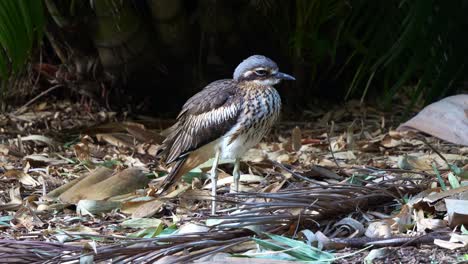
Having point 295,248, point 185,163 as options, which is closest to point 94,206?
point 185,163

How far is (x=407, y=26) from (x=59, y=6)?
2.48 metres

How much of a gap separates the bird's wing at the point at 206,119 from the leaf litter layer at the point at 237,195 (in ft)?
0.76

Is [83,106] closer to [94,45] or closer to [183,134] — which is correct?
[94,45]

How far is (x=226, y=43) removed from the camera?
6434mm

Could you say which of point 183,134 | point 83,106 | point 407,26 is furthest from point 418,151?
point 83,106

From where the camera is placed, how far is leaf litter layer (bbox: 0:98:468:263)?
3025 millimetres

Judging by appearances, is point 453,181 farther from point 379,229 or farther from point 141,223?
point 141,223

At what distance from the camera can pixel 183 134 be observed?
459cm

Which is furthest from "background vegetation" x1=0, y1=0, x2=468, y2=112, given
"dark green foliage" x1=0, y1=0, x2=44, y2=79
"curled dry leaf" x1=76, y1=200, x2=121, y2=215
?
"curled dry leaf" x1=76, y1=200, x2=121, y2=215

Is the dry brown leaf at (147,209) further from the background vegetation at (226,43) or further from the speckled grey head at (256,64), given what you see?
the background vegetation at (226,43)

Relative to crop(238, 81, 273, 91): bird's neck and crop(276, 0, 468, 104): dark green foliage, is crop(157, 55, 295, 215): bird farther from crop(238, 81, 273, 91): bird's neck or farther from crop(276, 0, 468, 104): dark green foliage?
Result: crop(276, 0, 468, 104): dark green foliage

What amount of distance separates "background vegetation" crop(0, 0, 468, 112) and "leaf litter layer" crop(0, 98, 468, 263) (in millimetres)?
317

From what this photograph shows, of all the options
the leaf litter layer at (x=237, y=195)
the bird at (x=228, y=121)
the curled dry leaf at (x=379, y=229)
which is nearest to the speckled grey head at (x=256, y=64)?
the bird at (x=228, y=121)

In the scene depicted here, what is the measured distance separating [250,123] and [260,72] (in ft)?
1.11
